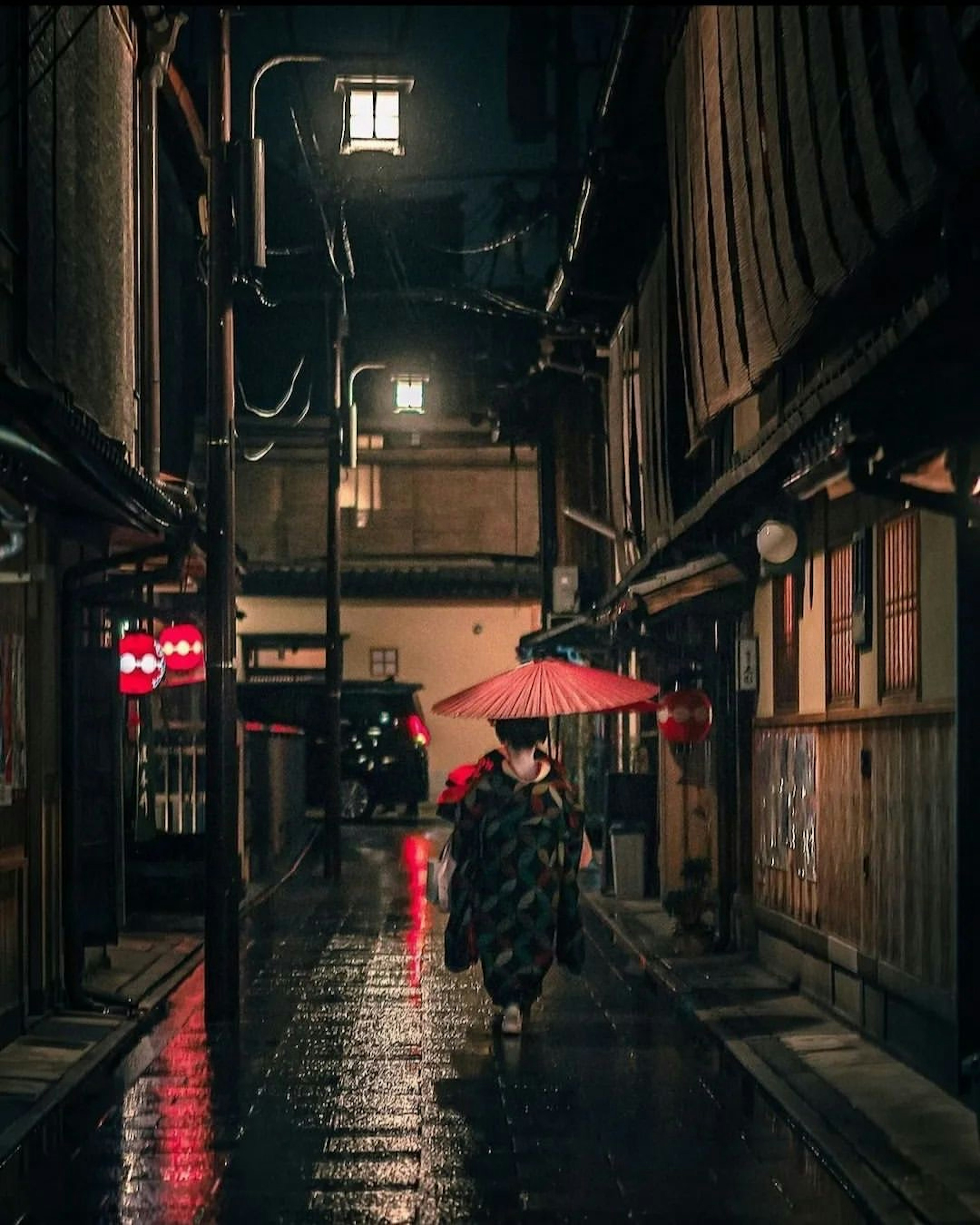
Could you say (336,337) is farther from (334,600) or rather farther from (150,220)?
(150,220)

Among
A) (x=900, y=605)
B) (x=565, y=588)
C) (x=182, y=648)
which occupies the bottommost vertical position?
(x=182, y=648)

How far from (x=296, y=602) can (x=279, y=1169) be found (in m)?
44.5

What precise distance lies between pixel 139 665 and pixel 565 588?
52.0ft

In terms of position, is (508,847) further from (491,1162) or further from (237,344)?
(237,344)

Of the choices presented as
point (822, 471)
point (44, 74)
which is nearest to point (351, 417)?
point (44, 74)

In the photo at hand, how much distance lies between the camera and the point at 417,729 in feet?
148

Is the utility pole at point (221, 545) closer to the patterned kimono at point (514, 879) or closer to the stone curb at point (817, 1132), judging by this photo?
the patterned kimono at point (514, 879)

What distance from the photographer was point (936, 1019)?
468 inches

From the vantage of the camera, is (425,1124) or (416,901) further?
A: (416,901)

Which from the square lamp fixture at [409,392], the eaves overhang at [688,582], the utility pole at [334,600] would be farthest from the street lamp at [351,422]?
the eaves overhang at [688,582]

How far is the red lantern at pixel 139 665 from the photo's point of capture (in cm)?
2142

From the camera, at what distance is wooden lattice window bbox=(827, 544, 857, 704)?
15047 millimetres

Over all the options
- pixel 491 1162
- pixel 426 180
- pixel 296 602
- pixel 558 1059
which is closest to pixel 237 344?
pixel 296 602

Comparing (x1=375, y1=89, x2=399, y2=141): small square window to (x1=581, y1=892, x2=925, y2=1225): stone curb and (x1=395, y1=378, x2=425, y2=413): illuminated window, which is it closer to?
(x1=581, y1=892, x2=925, y2=1225): stone curb
